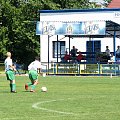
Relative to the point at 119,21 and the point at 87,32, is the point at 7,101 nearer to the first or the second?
the point at 87,32

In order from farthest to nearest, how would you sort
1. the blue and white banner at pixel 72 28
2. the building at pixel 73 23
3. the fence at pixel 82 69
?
the building at pixel 73 23 → the blue and white banner at pixel 72 28 → the fence at pixel 82 69

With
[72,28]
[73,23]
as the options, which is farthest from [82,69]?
[73,23]

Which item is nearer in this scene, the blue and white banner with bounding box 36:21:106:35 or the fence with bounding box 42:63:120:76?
the fence with bounding box 42:63:120:76

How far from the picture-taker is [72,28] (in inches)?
1848

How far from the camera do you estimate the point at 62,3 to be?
2950 inches

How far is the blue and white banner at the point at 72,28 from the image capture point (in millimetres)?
45500

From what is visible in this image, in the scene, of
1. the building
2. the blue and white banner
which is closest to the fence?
the building

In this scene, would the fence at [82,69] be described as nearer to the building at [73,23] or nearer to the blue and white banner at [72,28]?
the building at [73,23]

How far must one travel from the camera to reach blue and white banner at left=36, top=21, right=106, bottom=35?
45.5m

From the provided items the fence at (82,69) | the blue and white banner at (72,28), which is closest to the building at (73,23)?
the blue and white banner at (72,28)

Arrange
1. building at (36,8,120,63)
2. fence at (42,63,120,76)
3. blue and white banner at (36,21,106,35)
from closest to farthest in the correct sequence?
1. fence at (42,63,120,76)
2. blue and white banner at (36,21,106,35)
3. building at (36,8,120,63)

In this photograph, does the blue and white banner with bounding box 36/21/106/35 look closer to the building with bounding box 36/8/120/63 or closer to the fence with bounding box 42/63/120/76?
the building with bounding box 36/8/120/63

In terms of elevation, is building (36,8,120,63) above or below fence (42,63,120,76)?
above

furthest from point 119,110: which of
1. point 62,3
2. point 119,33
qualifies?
point 62,3
